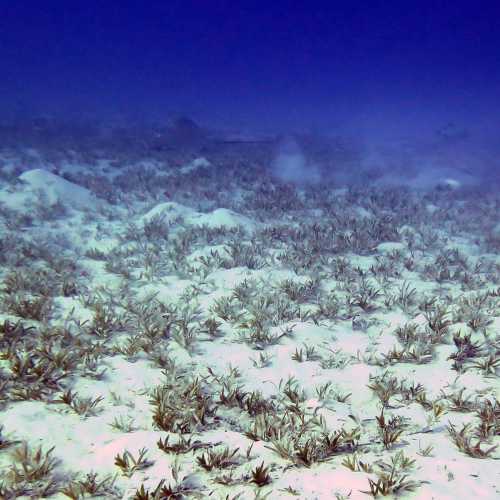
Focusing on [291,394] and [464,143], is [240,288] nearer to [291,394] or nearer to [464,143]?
[291,394]

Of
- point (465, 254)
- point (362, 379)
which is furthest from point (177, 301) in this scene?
point (465, 254)

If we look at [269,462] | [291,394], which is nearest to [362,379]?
[291,394]

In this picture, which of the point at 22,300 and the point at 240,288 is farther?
the point at 240,288

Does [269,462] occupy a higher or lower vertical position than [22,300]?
lower

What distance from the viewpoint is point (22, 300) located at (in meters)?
5.43

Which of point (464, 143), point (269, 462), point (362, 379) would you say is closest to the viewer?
point (269, 462)

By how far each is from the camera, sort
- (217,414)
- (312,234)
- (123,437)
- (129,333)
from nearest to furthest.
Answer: (123,437) < (217,414) < (129,333) < (312,234)

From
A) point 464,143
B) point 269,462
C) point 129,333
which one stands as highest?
point 464,143

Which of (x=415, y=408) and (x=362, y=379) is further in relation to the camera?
(x=362, y=379)

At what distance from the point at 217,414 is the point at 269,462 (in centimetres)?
80

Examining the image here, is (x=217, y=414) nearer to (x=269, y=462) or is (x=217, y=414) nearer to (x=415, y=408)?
(x=269, y=462)

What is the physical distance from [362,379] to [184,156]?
699 inches

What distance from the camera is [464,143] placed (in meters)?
29.0

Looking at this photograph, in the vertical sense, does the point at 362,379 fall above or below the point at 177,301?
below
